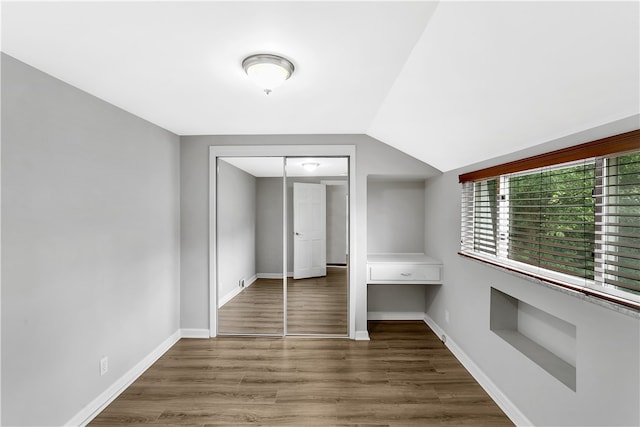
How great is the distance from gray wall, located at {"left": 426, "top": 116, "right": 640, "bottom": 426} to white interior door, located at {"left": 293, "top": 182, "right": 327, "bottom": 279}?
4.90 ft

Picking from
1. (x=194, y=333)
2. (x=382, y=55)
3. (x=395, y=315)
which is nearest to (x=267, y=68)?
(x=382, y=55)

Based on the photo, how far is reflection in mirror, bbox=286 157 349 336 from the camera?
152 inches

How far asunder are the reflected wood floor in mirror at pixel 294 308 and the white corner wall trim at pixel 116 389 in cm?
72

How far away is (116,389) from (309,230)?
98.9 inches

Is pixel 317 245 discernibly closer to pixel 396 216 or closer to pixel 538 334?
pixel 396 216

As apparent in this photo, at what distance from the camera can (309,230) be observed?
4.19m

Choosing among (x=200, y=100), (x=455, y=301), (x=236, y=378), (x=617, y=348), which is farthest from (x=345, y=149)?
(x=617, y=348)

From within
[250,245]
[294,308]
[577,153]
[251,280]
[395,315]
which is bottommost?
[395,315]

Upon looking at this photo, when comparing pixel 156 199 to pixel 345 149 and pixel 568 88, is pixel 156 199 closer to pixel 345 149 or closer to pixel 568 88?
pixel 345 149

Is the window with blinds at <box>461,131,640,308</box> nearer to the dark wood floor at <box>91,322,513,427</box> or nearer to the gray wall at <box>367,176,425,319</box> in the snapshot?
the dark wood floor at <box>91,322,513,427</box>

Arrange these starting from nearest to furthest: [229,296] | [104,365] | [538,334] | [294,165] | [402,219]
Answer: [538,334] < [104,365] < [294,165] < [229,296] < [402,219]

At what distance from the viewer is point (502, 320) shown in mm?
2613

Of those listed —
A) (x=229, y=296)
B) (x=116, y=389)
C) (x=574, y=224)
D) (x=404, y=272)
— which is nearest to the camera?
(x=574, y=224)

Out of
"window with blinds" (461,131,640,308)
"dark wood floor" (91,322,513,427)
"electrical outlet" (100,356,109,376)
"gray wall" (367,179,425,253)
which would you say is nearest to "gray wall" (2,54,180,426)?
"electrical outlet" (100,356,109,376)
